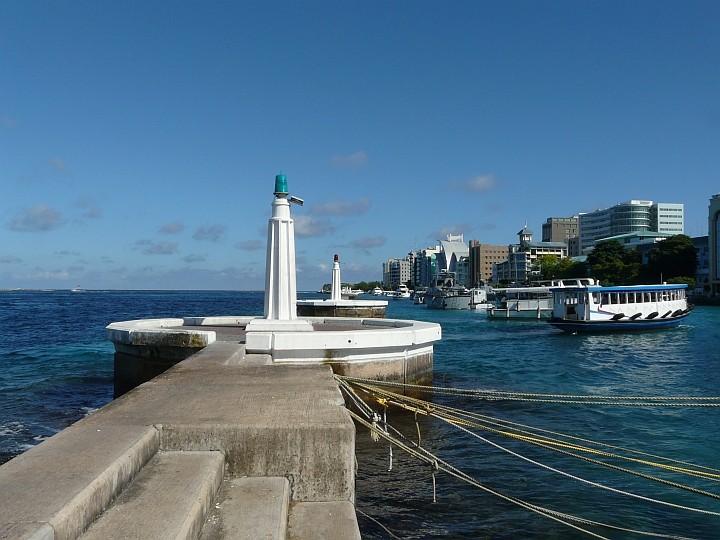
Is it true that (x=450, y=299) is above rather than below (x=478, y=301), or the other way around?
above

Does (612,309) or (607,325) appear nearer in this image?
(607,325)

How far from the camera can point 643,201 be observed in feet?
645

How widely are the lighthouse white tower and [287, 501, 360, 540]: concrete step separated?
7.43 m

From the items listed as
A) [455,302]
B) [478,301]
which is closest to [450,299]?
[455,302]

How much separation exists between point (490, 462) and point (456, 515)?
2.53 meters

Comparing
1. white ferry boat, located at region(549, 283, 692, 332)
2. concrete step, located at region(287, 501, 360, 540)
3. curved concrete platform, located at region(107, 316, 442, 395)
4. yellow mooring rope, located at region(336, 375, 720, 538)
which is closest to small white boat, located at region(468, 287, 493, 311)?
white ferry boat, located at region(549, 283, 692, 332)


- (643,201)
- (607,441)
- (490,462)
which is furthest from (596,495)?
(643,201)

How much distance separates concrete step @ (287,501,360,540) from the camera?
4.26 metres

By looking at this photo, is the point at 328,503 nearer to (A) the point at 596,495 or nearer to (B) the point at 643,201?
(A) the point at 596,495

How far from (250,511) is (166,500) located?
2.17ft

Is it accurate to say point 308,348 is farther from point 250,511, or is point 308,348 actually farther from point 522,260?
point 522,260

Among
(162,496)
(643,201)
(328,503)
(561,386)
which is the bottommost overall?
(561,386)

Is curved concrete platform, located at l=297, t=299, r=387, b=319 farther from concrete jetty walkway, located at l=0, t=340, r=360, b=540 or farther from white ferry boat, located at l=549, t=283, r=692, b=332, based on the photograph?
concrete jetty walkway, located at l=0, t=340, r=360, b=540

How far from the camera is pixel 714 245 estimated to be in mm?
108875
